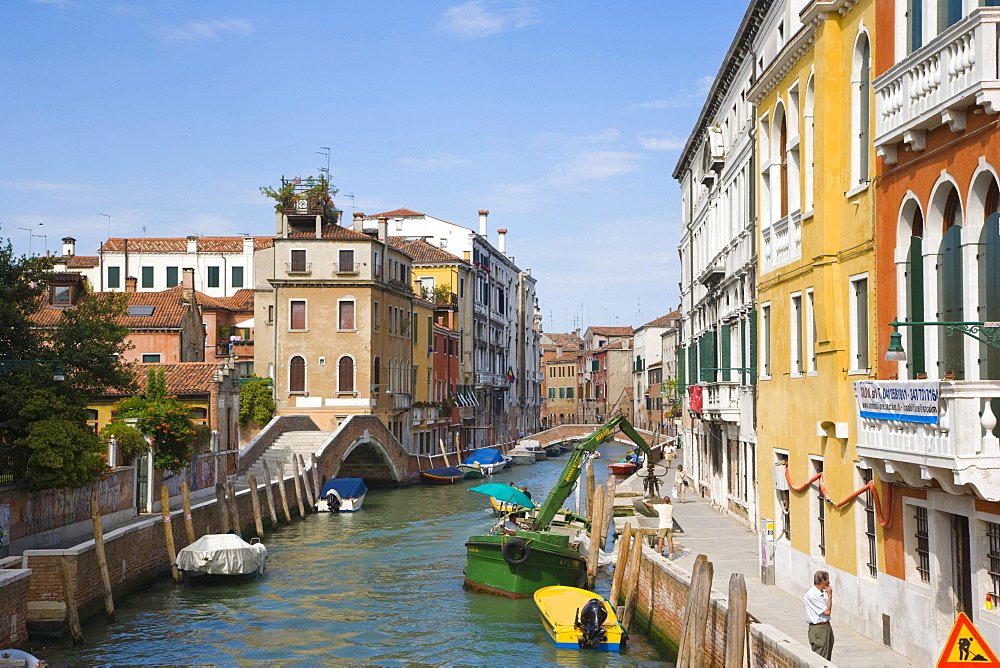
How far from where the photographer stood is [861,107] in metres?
10.6

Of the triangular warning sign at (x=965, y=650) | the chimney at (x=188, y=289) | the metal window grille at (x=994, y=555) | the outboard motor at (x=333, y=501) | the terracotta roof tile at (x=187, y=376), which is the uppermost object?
the chimney at (x=188, y=289)

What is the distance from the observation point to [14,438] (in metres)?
17.5

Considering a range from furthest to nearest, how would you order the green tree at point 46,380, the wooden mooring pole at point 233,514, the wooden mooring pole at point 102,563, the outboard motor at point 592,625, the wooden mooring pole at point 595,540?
the wooden mooring pole at point 233,514, the wooden mooring pole at point 595,540, the green tree at point 46,380, the wooden mooring pole at point 102,563, the outboard motor at point 592,625

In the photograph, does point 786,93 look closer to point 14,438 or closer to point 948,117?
point 948,117

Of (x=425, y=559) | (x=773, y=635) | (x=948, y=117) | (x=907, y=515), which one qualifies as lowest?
(x=425, y=559)

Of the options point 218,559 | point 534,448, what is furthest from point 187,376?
point 534,448

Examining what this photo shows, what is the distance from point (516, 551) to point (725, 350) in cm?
688

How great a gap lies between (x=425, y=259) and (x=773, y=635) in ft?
147

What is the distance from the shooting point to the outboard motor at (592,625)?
46.7ft

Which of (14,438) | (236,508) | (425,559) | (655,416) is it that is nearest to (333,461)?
(236,508)

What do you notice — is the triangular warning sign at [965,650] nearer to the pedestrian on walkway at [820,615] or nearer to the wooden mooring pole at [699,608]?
the pedestrian on walkway at [820,615]

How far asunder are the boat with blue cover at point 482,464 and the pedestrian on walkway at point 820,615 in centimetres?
3613

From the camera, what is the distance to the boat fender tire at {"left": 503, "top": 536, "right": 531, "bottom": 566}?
58.2 feet

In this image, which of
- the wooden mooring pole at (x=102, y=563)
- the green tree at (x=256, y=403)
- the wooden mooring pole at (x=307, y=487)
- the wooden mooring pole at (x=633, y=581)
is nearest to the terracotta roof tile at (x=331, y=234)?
the green tree at (x=256, y=403)
